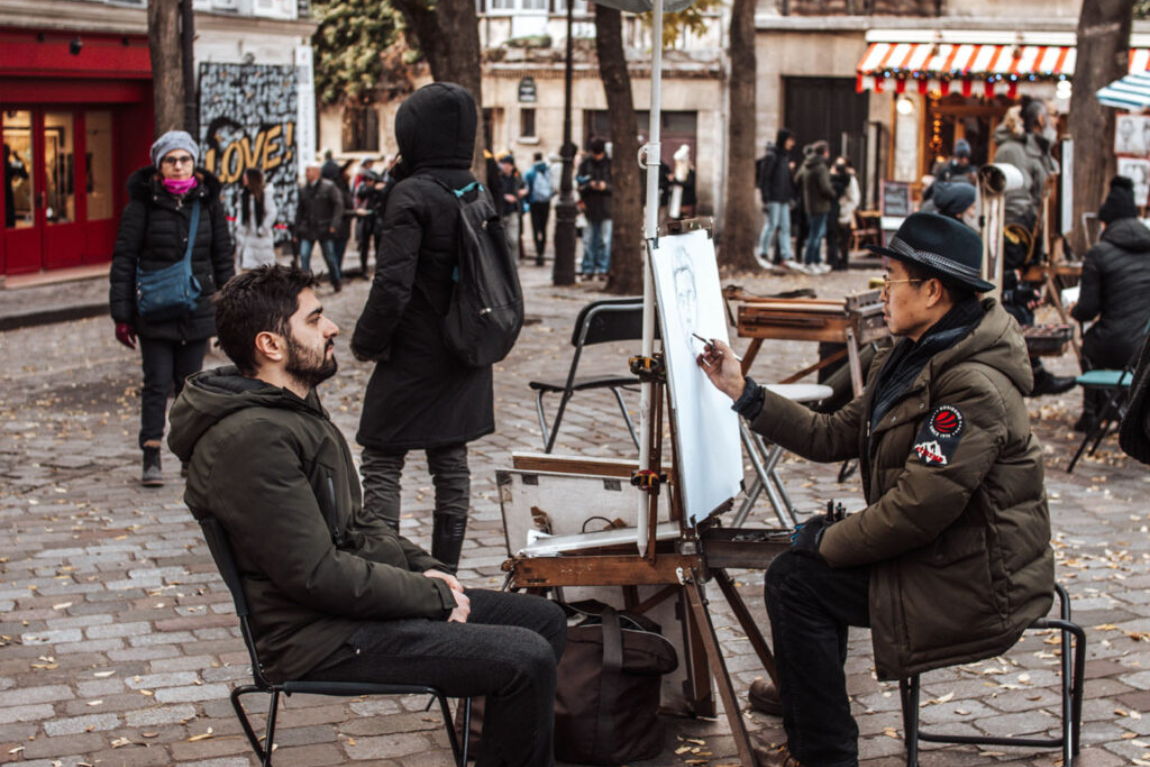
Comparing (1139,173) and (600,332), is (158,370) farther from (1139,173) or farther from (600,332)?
(1139,173)

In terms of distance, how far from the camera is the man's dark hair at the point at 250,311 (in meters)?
3.84

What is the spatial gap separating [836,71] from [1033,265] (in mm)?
22164

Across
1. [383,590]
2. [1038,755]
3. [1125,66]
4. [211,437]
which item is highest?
[1125,66]

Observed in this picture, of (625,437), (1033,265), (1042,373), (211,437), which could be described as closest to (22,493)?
(625,437)

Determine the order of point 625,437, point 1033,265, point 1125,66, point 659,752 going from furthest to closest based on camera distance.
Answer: point 1125,66 → point 1033,265 → point 625,437 → point 659,752

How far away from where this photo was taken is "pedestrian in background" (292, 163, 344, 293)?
19.6 meters

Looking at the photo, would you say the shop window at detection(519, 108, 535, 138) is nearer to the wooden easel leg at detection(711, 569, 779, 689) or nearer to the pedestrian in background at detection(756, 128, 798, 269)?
the pedestrian in background at detection(756, 128, 798, 269)

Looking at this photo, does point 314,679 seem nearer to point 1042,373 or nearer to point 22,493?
point 22,493

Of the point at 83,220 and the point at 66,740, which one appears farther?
the point at 83,220

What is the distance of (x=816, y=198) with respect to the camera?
71.8 ft

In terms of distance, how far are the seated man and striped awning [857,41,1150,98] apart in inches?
1053

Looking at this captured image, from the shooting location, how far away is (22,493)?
26.6 ft

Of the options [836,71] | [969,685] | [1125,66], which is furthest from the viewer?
[836,71]

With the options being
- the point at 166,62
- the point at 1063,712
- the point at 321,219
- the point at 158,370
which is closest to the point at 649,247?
the point at 1063,712
